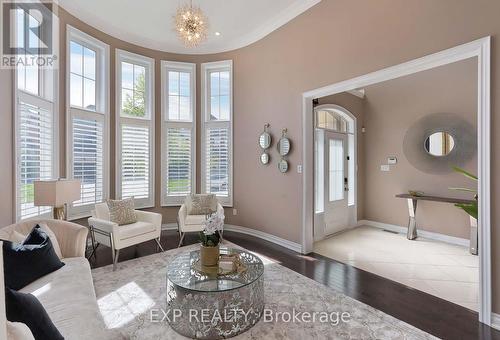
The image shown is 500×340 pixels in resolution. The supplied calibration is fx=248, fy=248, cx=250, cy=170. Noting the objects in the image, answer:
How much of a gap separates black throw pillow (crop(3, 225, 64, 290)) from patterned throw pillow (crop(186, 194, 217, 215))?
7.51 ft

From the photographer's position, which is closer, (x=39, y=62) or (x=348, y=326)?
(x=348, y=326)

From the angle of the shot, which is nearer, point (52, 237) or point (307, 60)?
point (52, 237)

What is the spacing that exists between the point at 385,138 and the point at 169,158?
4.52 m

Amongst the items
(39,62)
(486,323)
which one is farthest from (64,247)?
→ (486,323)

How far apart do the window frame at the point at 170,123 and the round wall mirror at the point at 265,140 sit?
5.01 ft

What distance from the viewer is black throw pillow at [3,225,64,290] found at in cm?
190

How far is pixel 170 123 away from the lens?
199 inches

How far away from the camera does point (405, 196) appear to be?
4.61m

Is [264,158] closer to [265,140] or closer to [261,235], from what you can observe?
[265,140]

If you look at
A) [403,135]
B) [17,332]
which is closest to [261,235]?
[403,135]

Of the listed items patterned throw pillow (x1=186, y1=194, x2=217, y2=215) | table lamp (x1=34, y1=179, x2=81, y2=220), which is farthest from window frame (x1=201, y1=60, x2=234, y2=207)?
table lamp (x1=34, y1=179, x2=81, y2=220)

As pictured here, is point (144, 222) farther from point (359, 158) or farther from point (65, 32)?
point (359, 158)

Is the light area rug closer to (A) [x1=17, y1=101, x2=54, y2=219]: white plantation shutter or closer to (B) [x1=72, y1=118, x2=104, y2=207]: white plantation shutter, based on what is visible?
(A) [x1=17, y1=101, x2=54, y2=219]: white plantation shutter

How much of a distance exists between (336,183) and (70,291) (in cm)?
445
